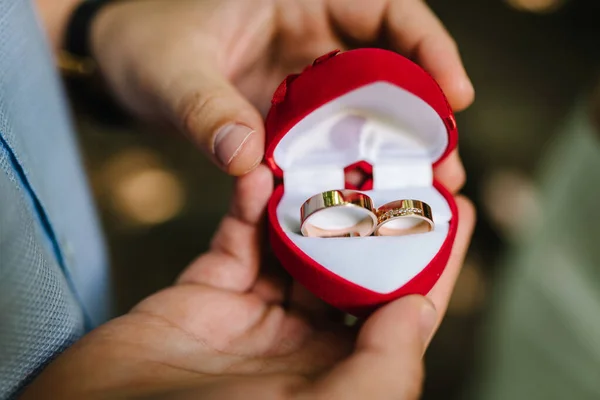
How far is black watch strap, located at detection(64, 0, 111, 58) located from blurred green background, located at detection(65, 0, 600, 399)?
0.15 metres

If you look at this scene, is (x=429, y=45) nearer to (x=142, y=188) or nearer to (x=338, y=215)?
(x=338, y=215)

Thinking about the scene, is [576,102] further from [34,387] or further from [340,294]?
[34,387]

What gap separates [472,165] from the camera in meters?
1.29

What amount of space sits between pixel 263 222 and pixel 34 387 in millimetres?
249

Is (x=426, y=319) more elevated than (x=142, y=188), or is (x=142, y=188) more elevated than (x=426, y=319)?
(x=426, y=319)

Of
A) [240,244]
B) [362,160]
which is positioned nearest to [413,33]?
[362,160]

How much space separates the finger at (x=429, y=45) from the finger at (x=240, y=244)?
0.62 ft

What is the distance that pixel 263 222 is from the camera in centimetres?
58

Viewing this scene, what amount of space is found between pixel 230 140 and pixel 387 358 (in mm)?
228

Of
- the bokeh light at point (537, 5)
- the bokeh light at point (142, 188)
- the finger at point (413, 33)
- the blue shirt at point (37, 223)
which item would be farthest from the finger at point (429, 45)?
the bokeh light at point (537, 5)

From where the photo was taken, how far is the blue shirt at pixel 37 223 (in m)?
0.38

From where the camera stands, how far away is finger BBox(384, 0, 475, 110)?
57 cm

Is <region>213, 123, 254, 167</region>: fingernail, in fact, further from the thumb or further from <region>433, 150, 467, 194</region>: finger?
<region>433, 150, 467, 194</region>: finger

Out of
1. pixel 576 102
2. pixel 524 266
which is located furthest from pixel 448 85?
pixel 576 102
